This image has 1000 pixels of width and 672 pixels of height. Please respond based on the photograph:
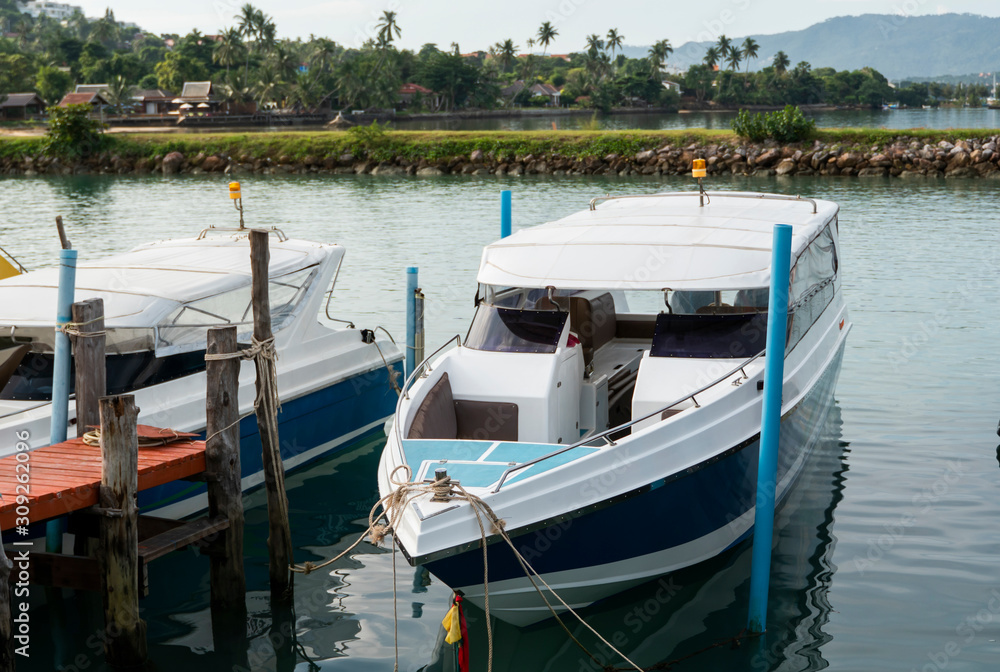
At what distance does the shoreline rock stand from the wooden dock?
115 feet

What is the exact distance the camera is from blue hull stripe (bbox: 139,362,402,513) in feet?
25.0

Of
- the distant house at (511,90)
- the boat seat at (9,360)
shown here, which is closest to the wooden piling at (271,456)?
the boat seat at (9,360)

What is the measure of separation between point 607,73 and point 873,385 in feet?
395

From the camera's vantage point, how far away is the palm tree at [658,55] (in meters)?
116

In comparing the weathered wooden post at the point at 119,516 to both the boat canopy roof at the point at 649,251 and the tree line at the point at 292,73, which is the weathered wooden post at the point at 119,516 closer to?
the boat canopy roof at the point at 649,251

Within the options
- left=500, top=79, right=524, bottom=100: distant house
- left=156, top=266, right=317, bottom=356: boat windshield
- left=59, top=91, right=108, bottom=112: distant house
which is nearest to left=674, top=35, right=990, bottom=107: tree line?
left=500, top=79, right=524, bottom=100: distant house

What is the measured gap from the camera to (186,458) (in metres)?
6.18

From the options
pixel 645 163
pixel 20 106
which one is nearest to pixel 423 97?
pixel 20 106

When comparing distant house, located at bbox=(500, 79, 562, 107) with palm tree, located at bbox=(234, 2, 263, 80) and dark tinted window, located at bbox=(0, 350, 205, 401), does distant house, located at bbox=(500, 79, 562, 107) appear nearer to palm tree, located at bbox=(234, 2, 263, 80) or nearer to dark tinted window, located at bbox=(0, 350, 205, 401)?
palm tree, located at bbox=(234, 2, 263, 80)

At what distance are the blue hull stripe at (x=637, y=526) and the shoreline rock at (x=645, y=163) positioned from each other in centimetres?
3357

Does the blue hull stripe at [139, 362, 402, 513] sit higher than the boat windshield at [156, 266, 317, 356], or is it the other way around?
the boat windshield at [156, 266, 317, 356]

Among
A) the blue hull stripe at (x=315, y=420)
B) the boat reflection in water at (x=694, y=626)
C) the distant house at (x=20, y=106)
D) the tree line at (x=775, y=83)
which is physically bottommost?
the boat reflection in water at (x=694, y=626)

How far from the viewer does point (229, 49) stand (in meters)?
96.8

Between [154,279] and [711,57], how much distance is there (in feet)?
412
